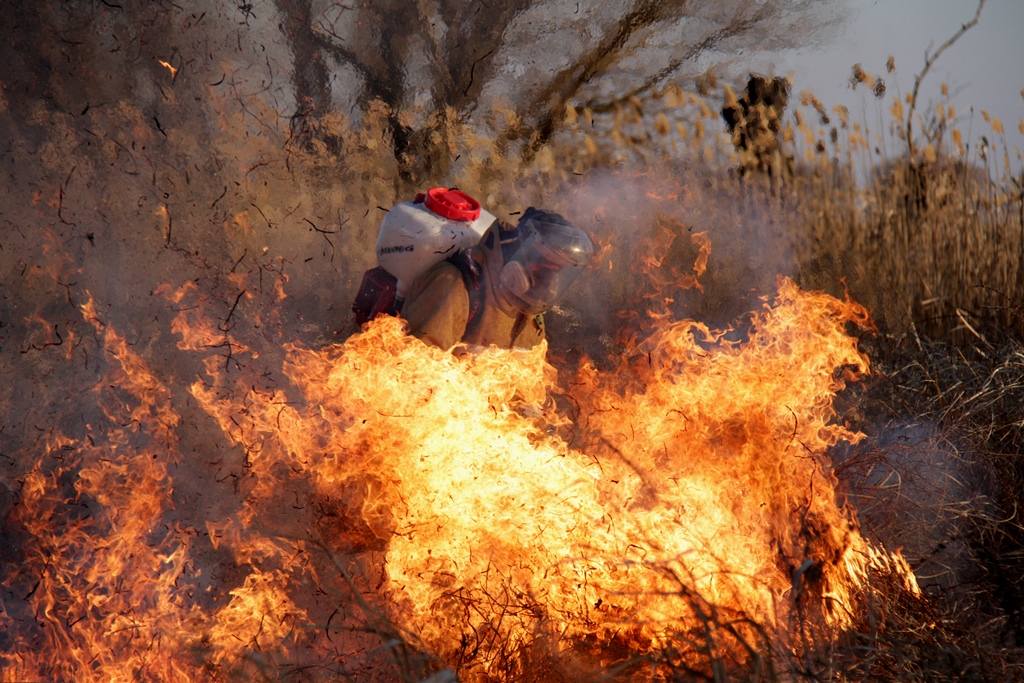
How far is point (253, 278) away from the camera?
629 centimetres

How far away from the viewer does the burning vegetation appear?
2.99 metres

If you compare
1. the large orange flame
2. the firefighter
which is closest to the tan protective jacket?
the firefighter

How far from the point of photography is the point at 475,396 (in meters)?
3.41

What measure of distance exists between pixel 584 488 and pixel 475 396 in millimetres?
691

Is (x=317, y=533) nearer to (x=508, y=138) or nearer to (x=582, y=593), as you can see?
(x=582, y=593)

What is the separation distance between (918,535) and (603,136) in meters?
4.76

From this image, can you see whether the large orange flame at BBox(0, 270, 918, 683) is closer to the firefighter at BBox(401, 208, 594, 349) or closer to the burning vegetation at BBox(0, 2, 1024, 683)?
the burning vegetation at BBox(0, 2, 1024, 683)

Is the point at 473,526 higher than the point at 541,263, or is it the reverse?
the point at 541,263

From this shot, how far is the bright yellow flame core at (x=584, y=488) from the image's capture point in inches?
119

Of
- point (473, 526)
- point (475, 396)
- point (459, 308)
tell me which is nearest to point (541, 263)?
point (459, 308)

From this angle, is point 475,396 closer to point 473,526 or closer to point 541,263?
point 473,526

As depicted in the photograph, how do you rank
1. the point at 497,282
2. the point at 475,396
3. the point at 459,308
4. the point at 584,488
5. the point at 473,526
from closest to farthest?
1. the point at 473,526
2. the point at 584,488
3. the point at 475,396
4. the point at 459,308
5. the point at 497,282

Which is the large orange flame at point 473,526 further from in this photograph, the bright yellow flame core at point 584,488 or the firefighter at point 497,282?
the firefighter at point 497,282

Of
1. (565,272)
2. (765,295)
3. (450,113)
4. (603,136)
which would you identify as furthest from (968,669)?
(450,113)
